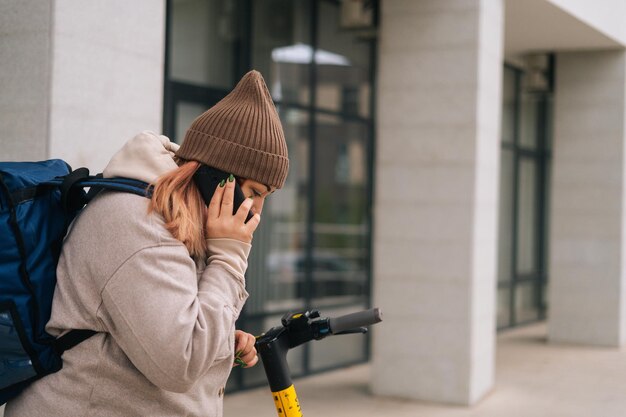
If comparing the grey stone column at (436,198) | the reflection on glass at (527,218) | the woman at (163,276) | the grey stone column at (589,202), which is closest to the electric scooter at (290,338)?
the woman at (163,276)

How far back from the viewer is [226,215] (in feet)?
6.13

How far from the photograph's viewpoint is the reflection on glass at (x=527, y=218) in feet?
47.3

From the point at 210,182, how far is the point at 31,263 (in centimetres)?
41

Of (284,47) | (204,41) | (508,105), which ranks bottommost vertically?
(204,41)

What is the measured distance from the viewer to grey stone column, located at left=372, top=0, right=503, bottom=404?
7.50m

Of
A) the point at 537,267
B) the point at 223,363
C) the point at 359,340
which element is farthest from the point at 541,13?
the point at 223,363

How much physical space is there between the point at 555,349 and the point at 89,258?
10533mm

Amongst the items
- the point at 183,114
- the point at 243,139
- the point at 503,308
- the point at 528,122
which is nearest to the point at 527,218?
the point at 528,122

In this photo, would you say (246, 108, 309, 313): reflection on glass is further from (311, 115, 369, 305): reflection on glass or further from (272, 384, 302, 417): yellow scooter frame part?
(272, 384, 302, 417): yellow scooter frame part

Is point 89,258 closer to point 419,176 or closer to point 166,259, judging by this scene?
point 166,259

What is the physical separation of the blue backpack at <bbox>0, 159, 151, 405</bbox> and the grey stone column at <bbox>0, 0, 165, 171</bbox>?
7.02ft

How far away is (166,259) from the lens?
1.74m

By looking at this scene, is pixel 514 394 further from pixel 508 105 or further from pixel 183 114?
pixel 508 105

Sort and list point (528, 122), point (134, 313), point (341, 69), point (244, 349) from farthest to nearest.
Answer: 1. point (528, 122)
2. point (341, 69)
3. point (244, 349)
4. point (134, 313)
